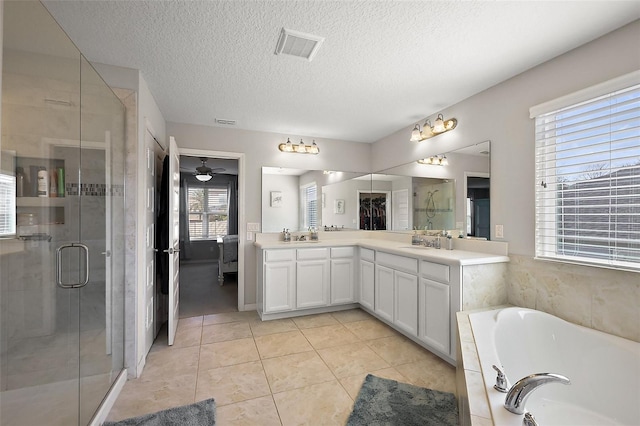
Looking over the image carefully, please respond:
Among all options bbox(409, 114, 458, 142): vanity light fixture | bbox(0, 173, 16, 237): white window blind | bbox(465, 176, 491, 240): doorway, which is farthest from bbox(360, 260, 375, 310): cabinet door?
bbox(0, 173, 16, 237): white window blind

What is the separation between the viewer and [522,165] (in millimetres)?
2270

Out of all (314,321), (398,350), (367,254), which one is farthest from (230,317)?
(398,350)

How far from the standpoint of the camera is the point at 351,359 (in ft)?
8.12

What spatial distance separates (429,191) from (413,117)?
0.91 meters

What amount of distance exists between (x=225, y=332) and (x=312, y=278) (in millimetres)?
1149

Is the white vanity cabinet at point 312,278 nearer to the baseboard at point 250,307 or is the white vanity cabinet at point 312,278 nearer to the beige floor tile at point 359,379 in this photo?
the baseboard at point 250,307

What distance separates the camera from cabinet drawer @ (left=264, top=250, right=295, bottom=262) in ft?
10.9

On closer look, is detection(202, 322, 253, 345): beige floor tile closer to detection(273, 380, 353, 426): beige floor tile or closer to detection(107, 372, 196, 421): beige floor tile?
detection(107, 372, 196, 421): beige floor tile

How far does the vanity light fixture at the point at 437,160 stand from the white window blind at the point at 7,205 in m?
3.31

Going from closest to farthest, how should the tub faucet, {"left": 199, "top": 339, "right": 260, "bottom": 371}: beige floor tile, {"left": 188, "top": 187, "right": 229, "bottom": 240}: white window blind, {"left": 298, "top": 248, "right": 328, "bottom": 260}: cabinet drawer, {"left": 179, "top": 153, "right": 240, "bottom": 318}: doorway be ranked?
the tub faucet
{"left": 199, "top": 339, "right": 260, "bottom": 371}: beige floor tile
{"left": 298, "top": 248, "right": 328, "bottom": 260}: cabinet drawer
{"left": 179, "top": 153, "right": 240, "bottom": 318}: doorway
{"left": 188, "top": 187, "right": 229, "bottom": 240}: white window blind

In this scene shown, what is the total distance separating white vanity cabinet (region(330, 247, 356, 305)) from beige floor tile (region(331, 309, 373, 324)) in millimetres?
136

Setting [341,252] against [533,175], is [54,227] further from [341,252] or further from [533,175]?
[533,175]

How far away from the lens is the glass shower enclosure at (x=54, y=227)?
1284 mm

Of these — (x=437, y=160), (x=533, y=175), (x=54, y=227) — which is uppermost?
(x=437, y=160)
